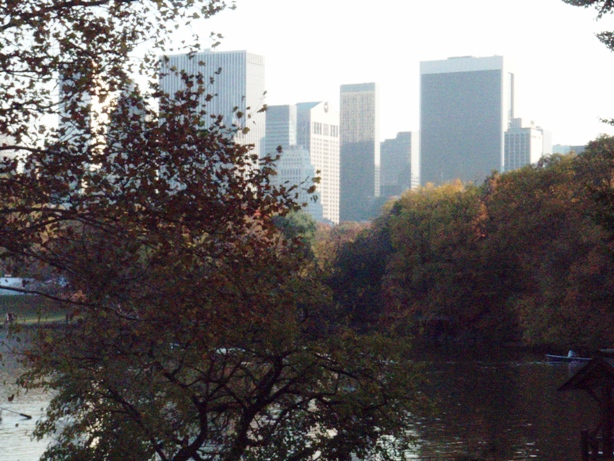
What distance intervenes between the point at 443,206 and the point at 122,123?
53135mm

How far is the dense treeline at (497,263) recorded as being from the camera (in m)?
42.9

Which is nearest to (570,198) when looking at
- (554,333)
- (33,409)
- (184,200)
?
(554,333)

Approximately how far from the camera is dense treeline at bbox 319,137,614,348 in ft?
141

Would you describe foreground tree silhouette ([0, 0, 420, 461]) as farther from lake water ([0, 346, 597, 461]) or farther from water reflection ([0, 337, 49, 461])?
lake water ([0, 346, 597, 461])

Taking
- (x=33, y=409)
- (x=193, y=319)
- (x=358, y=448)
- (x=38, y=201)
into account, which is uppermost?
(x=38, y=201)

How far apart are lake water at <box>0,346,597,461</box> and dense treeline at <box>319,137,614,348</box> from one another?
3442mm

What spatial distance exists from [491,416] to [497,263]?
1006 inches

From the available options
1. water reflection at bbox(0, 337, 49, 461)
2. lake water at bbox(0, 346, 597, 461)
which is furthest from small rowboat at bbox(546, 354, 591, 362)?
water reflection at bbox(0, 337, 49, 461)

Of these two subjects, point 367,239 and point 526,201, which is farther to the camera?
point 367,239

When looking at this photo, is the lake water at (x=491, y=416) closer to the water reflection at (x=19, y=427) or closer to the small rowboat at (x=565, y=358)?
the water reflection at (x=19, y=427)

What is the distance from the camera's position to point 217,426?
1345cm

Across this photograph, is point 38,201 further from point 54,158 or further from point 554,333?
point 554,333

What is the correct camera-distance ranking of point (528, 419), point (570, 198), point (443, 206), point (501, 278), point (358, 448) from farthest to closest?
point (443, 206), point (501, 278), point (570, 198), point (528, 419), point (358, 448)

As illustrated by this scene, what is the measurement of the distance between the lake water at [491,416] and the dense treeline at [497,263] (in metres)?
3.44
